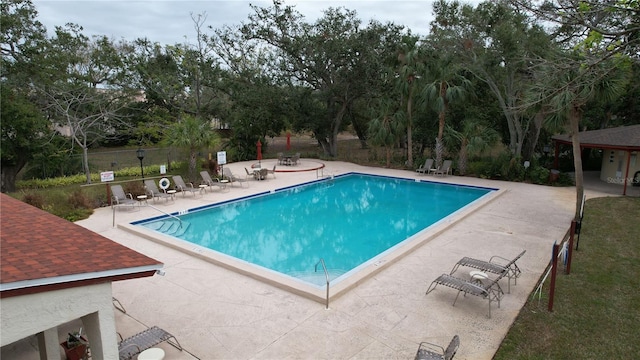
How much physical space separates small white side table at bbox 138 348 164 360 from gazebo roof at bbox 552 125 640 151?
1822 centimetres

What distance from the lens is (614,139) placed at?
16.8 m

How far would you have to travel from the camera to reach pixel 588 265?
8336mm

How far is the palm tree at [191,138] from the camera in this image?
54.9ft

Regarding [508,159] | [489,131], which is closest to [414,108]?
[489,131]

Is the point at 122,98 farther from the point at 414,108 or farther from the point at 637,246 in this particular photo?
the point at 637,246

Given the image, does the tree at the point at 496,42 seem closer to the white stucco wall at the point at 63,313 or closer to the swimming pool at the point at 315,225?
the swimming pool at the point at 315,225

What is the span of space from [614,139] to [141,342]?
64.0 ft

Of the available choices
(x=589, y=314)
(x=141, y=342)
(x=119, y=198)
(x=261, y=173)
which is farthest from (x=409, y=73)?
(x=141, y=342)

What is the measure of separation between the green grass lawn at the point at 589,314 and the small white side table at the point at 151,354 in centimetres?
446

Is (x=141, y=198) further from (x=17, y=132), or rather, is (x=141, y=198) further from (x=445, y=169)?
(x=445, y=169)

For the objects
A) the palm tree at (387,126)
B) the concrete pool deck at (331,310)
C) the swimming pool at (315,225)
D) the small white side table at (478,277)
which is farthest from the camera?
the palm tree at (387,126)

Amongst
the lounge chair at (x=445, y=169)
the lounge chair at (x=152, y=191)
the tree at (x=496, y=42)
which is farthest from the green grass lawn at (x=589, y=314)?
the lounge chair at (x=152, y=191)

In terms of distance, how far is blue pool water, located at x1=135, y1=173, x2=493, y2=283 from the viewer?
10.2 meters

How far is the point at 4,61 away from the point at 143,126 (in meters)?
8.20
